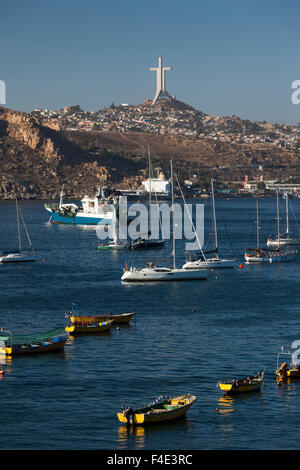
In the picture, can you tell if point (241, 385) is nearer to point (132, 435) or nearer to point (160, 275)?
point (132, 435)

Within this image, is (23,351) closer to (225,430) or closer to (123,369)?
(123,369)

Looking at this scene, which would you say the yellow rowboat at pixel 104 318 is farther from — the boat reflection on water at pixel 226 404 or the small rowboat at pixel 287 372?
the boat reflection on water at pixel 226 404

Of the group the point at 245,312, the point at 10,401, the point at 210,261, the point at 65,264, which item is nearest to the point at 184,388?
the point at 10,401

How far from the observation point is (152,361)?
122ft

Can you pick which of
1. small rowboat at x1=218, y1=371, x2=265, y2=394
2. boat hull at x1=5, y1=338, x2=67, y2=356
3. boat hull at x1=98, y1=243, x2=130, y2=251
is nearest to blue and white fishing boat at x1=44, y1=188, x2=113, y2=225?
boat hull at x1=98, y1=243, x2=130, y2=251

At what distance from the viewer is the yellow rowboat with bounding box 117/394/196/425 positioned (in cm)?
2927

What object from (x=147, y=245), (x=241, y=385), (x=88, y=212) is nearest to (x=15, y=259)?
(x=147, y=245)

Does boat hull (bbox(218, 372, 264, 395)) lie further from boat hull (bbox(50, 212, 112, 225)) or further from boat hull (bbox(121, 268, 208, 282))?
boat hull (bbox(50, 212, 112, 225))

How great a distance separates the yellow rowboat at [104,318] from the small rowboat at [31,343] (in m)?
4.13

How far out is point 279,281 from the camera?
6253 centimetres

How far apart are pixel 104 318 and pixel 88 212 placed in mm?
88274

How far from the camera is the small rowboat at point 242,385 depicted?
3234 centimetres

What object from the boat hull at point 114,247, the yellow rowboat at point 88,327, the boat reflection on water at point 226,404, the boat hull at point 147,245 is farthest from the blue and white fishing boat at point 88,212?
the boat reflection on water at point 226,404

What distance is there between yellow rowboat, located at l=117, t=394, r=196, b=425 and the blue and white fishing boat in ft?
315
